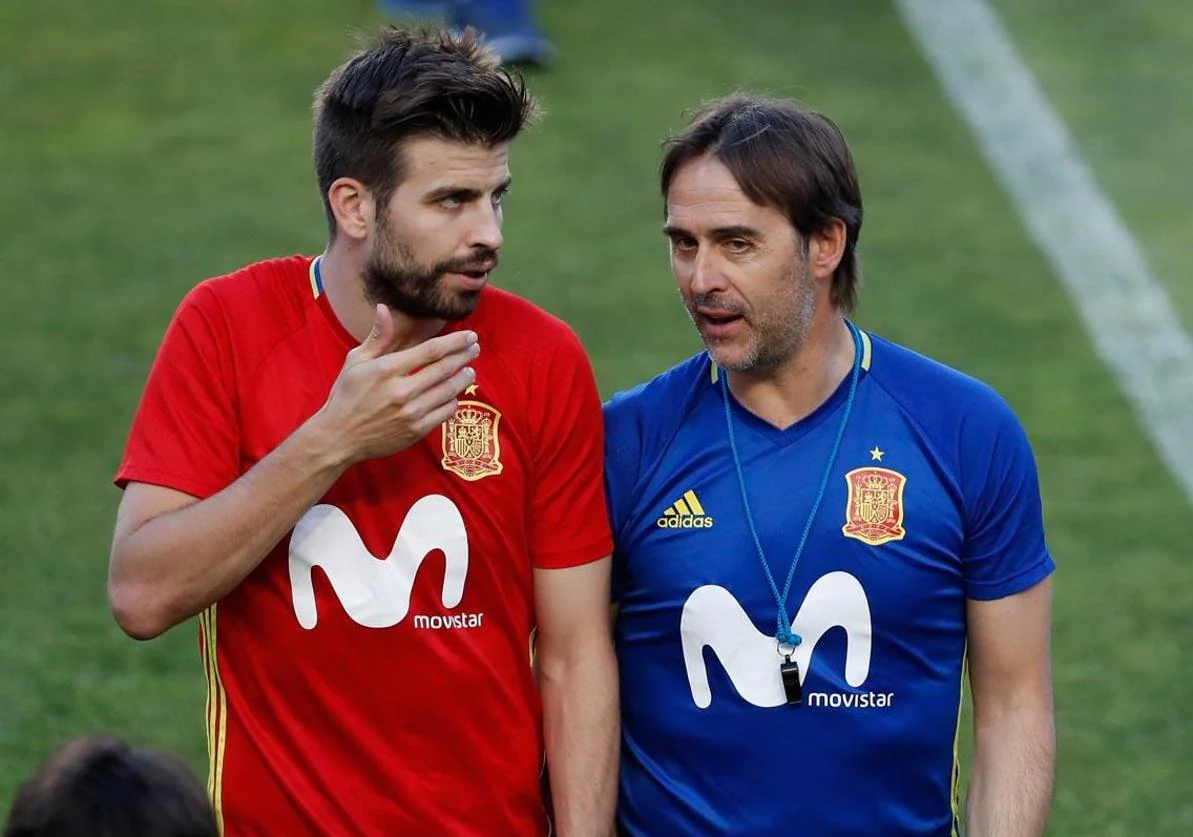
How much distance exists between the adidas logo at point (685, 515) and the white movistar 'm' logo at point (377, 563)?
0.45m

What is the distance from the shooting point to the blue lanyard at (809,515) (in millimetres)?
4383

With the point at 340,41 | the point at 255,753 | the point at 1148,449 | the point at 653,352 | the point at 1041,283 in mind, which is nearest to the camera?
the point at 255,753

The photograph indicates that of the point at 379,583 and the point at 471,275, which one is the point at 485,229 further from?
the point at 379,583

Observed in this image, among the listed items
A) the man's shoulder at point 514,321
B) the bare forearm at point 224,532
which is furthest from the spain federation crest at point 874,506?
the bare forearm at point 224,532

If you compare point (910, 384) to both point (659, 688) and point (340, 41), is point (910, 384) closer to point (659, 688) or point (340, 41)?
point (659, 688)

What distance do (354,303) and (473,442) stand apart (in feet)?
1.29

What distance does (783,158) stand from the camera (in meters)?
4.44

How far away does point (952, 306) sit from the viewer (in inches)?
445

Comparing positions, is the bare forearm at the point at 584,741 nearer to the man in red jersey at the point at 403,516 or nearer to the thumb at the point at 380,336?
the man in red jersey at the point at 403,516

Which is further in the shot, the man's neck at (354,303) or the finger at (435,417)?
the man's neck at (354,303)

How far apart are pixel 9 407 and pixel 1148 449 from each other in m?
5.58

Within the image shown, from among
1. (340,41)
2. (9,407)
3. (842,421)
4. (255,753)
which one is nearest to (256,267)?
(255,753)

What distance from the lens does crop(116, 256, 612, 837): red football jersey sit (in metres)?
4.30

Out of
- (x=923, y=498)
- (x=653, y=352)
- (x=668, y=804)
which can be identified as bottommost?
(x=668, y=804)
